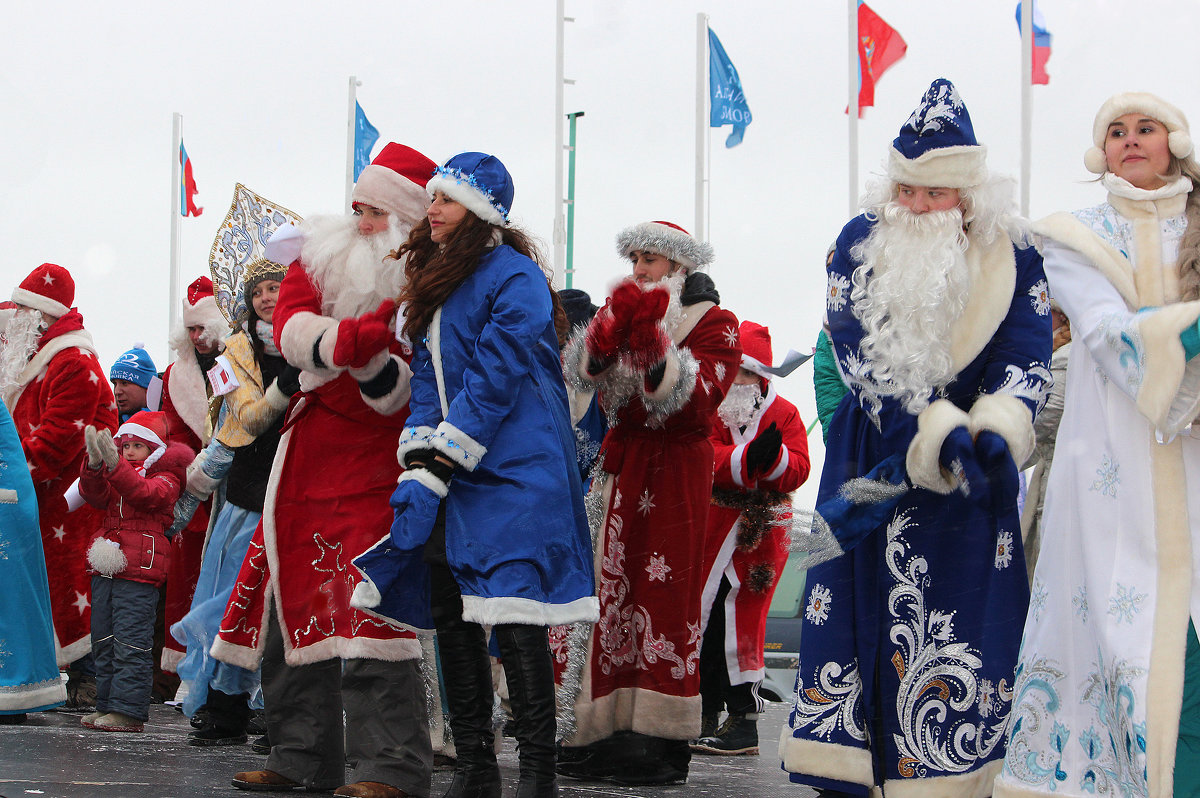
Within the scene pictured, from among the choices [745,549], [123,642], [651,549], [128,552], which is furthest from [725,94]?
[651,549]

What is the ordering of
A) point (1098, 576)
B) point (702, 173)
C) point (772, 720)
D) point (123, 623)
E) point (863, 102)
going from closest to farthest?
point (1098, 576) < point (123, 623) < point (772, 720) < point (863, 102) < point (702, 173)

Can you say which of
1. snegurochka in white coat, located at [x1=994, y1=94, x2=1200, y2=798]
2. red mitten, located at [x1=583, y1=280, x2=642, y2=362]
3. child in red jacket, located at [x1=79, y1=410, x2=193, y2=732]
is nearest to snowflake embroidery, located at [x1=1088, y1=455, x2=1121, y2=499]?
snegurochka in white coat, located at [x1=994, y1=94, x2=1200, y2=798]

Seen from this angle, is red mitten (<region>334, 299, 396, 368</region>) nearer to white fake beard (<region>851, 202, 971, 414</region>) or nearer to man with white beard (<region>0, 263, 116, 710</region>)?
white fake beard (<region>851, 202, 971, 414</region>)

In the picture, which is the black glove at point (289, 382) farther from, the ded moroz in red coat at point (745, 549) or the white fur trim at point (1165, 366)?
the white fur trim at point (1165, 366)

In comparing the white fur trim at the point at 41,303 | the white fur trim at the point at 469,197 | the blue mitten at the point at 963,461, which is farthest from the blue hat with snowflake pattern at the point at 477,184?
the white fur trim at the point at 41,303

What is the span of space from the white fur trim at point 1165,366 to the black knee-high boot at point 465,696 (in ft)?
6.80

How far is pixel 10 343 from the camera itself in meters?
7.59

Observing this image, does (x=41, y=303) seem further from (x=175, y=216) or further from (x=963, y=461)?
(x=175, y=216)

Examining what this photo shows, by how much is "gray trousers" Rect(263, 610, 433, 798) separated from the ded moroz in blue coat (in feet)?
1.11

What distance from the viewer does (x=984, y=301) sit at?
4129mm

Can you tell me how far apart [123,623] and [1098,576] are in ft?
15.6

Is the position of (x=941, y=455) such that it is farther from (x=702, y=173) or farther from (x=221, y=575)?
(x=702, y=173)

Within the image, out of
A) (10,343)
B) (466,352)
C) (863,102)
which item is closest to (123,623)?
(10,343)

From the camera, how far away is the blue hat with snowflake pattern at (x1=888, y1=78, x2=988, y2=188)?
4.20 metres
